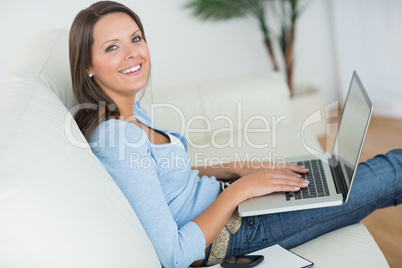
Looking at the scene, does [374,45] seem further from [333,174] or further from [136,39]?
[136,39]

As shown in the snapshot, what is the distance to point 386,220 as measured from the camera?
6.84 ft

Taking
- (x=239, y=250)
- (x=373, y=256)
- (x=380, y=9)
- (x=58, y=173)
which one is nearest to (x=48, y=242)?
(x=58, y=173)

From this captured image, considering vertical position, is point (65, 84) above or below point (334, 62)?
above

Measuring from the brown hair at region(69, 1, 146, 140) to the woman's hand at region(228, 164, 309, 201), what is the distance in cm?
41

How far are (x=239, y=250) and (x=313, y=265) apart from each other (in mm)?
218

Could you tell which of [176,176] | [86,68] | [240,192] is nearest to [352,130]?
[240,192]

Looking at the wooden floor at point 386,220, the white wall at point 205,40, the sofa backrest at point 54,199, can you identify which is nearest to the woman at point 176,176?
the sofa backrest at point 54,199

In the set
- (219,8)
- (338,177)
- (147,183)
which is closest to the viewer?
(147,183)

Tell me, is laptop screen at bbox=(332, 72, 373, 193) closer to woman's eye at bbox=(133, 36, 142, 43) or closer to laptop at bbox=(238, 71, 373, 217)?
laptop at bbox=(238, 71, 373, 217)

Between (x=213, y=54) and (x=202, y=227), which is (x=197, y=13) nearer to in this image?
(x=213, y=54)

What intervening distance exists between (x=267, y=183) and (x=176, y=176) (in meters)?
0.26

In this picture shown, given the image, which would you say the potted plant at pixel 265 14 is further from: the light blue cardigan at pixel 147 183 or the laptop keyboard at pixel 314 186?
the light blue cardigan at pixel 147 183

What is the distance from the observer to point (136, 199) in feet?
3.59

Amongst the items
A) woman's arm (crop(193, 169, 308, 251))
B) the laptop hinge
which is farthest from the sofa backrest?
the laptop hinge
